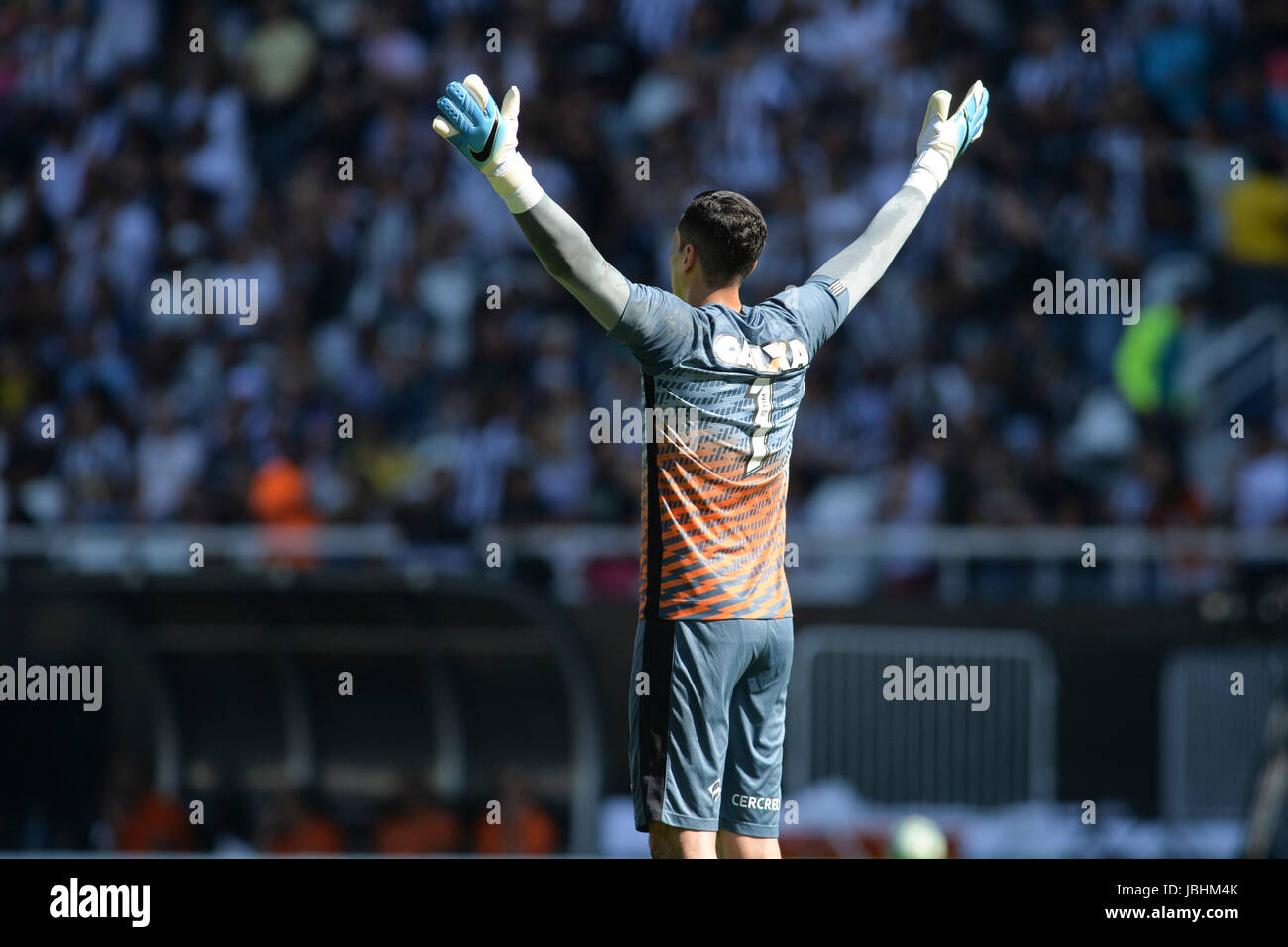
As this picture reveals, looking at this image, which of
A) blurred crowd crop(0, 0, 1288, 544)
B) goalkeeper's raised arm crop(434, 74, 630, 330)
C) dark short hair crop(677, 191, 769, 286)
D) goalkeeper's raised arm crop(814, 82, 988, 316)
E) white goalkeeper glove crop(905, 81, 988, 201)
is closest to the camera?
Answer: goalkeeper's raised arm crop(434, 74, 630, 330)

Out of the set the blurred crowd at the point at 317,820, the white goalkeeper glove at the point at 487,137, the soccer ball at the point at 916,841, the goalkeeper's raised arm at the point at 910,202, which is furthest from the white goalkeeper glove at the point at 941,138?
the blurred crowd at the point at 317,820

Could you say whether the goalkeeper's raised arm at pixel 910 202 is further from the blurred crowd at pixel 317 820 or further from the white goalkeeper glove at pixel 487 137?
the blurred crowd at pixel 317 820

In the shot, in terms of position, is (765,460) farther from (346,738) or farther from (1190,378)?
(1190,378)

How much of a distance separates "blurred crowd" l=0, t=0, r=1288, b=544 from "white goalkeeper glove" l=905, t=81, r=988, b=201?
6.30m

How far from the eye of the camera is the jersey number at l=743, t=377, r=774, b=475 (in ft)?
16.1

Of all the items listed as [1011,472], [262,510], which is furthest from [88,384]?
[1011,472]

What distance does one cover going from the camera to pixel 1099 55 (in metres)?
14.4

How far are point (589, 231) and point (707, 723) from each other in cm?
1000

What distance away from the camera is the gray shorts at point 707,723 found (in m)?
4.76

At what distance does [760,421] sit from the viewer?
16.2 feet

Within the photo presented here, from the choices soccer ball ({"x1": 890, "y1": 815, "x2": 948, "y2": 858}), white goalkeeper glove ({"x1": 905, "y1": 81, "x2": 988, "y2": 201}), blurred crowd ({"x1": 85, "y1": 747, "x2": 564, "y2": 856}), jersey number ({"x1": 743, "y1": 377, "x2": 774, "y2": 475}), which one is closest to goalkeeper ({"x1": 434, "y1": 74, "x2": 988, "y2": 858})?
jersey number ({"x1": 743, "y1": 377, "x2": 774, "y2": 475})

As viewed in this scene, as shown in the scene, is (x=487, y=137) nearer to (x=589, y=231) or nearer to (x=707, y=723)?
(x=707, y=723)

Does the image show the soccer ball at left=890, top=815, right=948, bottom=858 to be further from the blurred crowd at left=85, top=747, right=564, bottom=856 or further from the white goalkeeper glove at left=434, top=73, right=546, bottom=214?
the white goalkeeper glove at left=434, top=73, right=546, bottom=214

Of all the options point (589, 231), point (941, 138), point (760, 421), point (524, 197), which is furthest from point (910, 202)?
point (589, 231)
